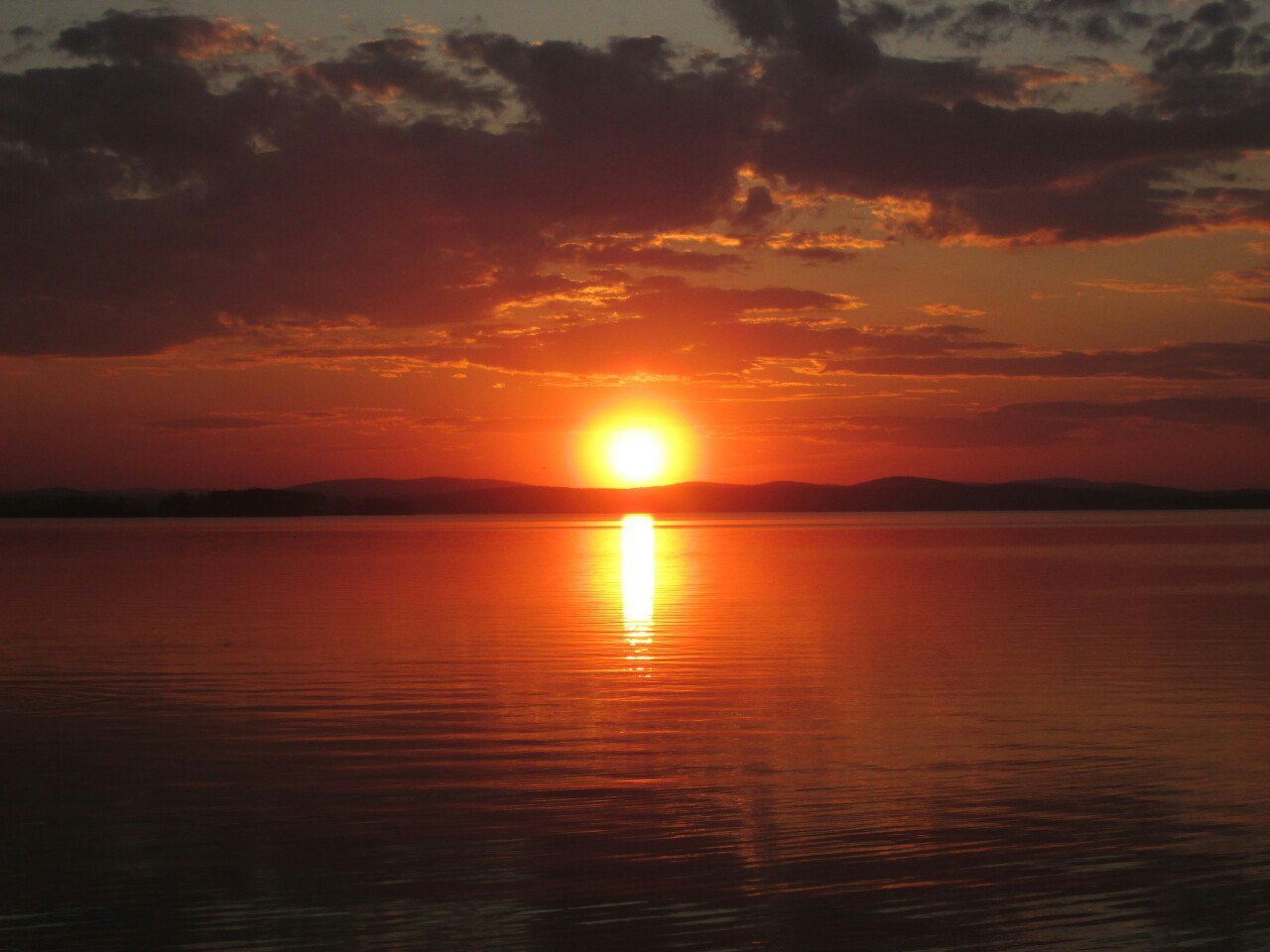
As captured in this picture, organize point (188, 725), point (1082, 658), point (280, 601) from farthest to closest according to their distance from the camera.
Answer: point (280, 601)
point (1082, 658)
point (188, 725)

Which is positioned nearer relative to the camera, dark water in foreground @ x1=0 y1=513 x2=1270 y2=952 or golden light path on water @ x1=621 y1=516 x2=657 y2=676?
dark water in foreground @ x1=0 y1=513 x2=1270 y2=952

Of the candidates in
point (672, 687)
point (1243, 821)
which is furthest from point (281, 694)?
point (1243, 821)

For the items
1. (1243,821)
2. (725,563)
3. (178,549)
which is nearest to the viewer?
(1243,821)

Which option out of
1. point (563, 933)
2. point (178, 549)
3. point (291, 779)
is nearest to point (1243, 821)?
point (563, 933)

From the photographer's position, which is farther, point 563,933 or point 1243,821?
point 1243,821

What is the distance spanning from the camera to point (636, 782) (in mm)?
12039

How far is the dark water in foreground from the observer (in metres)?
8.22

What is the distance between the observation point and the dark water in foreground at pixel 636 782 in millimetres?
8219

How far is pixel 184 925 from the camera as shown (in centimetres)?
806

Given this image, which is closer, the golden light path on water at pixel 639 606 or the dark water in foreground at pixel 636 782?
the dark water in foreground at pixel 636 782

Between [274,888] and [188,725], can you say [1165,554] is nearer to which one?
[188,725]

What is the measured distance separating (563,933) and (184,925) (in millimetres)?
2354

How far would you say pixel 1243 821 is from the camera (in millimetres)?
10398

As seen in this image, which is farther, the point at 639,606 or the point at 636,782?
the point at 639,606
